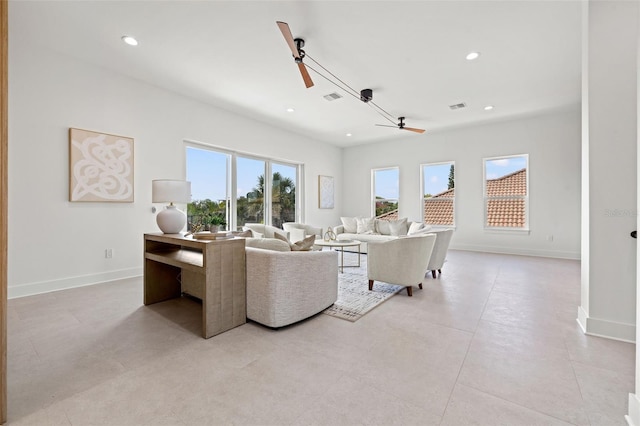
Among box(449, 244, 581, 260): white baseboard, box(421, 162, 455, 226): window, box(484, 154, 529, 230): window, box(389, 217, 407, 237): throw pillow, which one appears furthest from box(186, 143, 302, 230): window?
box(484, 154, 529, 230): window

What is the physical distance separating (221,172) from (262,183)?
1106mm

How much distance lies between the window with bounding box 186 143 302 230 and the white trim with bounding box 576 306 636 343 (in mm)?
5102

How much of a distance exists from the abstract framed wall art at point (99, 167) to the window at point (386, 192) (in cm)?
602

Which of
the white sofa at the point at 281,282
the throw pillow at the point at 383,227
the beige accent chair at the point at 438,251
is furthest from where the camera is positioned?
the throw pillow at the point at 383,227

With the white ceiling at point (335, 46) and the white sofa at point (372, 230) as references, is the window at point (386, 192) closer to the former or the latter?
the white sofa at point (372, 230)

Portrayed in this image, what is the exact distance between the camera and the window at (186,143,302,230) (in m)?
5.02

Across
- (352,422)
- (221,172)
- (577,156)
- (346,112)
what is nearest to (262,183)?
(221,172)

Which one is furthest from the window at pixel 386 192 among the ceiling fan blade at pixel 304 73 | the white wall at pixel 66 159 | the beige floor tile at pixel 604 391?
the beige floor tile at pixel 604 391

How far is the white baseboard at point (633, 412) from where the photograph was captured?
127cm

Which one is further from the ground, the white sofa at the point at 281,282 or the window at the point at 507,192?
the window at the point at 507,192

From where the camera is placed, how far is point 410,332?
2326mm

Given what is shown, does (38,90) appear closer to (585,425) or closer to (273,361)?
(273,361)

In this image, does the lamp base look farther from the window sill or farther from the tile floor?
the window sill

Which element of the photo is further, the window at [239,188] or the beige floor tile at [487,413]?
the window at [239,188]
